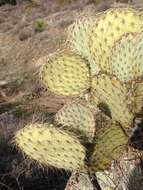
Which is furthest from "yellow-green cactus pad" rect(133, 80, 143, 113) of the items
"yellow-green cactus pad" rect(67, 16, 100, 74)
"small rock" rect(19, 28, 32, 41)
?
"small rock" rect(19, 28, 32, 41)

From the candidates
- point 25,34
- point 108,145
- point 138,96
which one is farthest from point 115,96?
point 25,34

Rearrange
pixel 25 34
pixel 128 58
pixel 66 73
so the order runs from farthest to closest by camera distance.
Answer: pixel 25 34
pixel 66 73
pixel 128 58

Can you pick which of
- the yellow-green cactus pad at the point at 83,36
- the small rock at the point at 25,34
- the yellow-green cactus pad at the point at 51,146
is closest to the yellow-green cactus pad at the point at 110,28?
the yellow-green cactus pad at the point at 83,36

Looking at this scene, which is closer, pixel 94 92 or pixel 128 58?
pixel 128 58

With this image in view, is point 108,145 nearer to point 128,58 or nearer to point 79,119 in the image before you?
point 79,119

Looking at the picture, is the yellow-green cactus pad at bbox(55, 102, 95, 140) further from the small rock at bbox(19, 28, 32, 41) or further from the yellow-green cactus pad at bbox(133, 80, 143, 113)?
the small rock at bbox(19, 28, 32, 41)

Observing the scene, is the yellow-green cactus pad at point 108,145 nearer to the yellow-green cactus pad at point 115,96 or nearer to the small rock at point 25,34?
the yellow-green cactus pad at point 115,96

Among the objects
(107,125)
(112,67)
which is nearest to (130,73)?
(112,67)

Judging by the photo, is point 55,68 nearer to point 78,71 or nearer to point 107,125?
point 78,71
